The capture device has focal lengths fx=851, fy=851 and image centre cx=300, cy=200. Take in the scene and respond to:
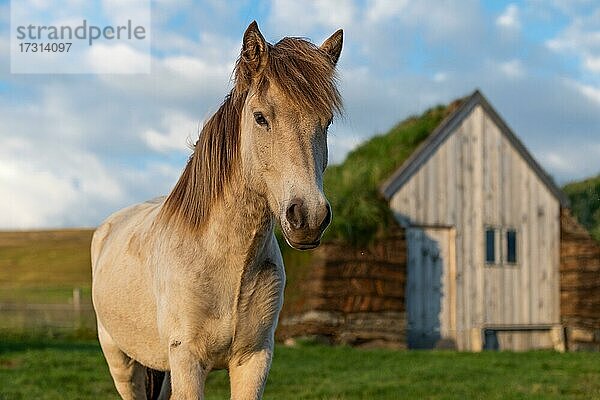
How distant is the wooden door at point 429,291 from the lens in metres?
18.9

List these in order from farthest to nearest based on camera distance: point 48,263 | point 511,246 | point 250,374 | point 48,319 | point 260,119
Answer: point 48,263, point 511,246, point 48,319, point 250,374, point 260,119

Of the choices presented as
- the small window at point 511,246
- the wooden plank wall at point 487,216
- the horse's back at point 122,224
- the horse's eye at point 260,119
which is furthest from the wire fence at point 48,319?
the horse's eye at point 260,119

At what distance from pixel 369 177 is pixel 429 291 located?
114 inches

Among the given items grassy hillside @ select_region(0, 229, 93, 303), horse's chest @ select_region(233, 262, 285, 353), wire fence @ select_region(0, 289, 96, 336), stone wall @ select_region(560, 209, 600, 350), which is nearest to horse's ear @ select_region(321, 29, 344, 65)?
horse's chest @ select_region(233, 262, 285, 353)

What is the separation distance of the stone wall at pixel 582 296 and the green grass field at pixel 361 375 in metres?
4.60

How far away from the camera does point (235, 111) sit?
12.8ft

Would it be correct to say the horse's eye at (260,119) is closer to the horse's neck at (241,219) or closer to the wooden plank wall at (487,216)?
the horse's neck at (241,219)

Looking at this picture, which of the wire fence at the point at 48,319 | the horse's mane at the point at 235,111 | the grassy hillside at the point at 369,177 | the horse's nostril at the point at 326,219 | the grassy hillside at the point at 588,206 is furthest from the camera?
the grassy hillside at the point at 588,206

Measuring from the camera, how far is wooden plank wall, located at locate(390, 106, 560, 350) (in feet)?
63.9

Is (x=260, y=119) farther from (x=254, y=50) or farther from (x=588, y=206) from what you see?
(x=588, y=206)

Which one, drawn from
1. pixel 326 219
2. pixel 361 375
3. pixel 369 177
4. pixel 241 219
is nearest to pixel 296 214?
pixel 326 219

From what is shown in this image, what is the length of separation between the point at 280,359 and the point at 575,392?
5439 millimetres

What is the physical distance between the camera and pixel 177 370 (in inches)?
153

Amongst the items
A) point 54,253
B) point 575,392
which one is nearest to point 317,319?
point 575,392
